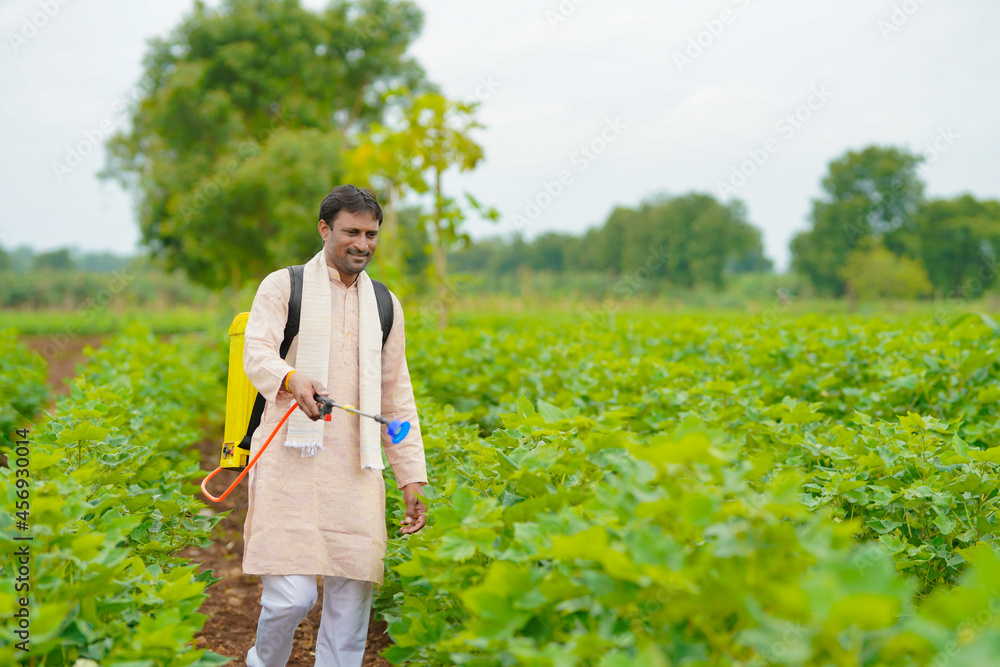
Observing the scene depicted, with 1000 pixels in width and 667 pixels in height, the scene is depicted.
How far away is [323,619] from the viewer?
2.93 metres

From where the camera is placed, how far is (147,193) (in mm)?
22281

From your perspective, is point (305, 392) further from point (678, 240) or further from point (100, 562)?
point (678, 240)

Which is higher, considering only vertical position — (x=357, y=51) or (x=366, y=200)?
(x=357, y=51)

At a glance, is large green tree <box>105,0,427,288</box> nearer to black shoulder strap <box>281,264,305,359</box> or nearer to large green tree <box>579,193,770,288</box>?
black shoulder strap <box>281,264,305,359</box>

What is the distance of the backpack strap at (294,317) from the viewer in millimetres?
2826

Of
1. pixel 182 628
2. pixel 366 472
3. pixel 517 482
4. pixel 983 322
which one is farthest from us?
pixel 983 322

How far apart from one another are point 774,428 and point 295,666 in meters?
2.36

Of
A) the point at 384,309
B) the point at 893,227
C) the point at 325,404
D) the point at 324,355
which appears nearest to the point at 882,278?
the point at 893,227

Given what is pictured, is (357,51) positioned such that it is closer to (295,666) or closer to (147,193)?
(147,193)

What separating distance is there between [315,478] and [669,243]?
61746mm

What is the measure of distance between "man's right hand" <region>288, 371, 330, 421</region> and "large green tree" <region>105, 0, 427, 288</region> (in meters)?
15.5

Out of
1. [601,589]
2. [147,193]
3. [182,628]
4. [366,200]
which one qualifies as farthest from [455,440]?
[147,193]

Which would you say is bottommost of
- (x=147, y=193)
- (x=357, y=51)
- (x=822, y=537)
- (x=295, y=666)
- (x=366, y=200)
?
(x=295, y=666)

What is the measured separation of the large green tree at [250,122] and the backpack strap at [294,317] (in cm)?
1506
